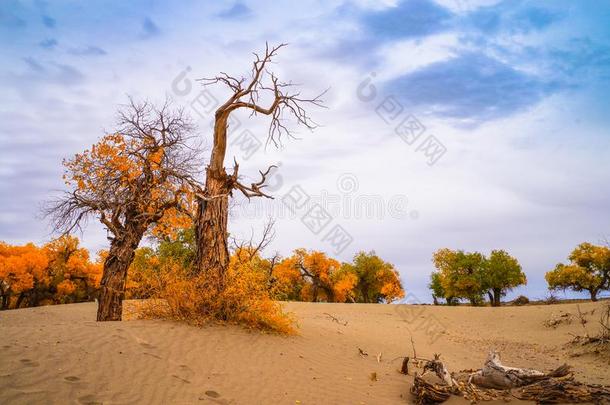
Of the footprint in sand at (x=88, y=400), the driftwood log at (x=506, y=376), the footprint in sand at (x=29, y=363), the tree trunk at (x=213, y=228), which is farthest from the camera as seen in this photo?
the tree trunk at (x=213, y=228)

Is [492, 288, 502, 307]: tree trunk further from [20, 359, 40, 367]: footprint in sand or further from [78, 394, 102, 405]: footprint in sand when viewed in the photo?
[20, 359, 40, 367]: footprint in sand

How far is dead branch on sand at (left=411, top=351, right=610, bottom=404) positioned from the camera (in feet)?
21.0

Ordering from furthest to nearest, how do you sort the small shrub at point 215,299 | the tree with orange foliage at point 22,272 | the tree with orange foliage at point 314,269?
1. the tree with orange foliage at point 314,269
2. the tree with orange foliage at point 22,272
3. the small shrub at point 215,299

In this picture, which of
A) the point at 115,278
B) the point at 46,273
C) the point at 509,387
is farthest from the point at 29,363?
the point at 46,273

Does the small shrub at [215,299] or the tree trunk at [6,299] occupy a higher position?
the small shrub at [215,299]

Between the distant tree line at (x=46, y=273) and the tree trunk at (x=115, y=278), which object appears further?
the distant tree line at (x=46, y=273)

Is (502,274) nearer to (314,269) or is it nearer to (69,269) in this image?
(314,269)

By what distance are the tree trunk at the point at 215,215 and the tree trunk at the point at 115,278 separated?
8.04 ft

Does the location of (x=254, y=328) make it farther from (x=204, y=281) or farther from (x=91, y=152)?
(x=91, y=152)

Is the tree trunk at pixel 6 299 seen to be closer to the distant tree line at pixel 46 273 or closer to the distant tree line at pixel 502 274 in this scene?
the distant tree line at pixel 46 273

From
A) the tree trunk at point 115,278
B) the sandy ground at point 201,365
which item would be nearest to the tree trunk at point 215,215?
the sandy ground at point 201,365

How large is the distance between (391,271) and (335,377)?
38.0 m

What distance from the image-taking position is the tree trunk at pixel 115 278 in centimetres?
1284

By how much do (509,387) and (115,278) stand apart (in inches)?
434
